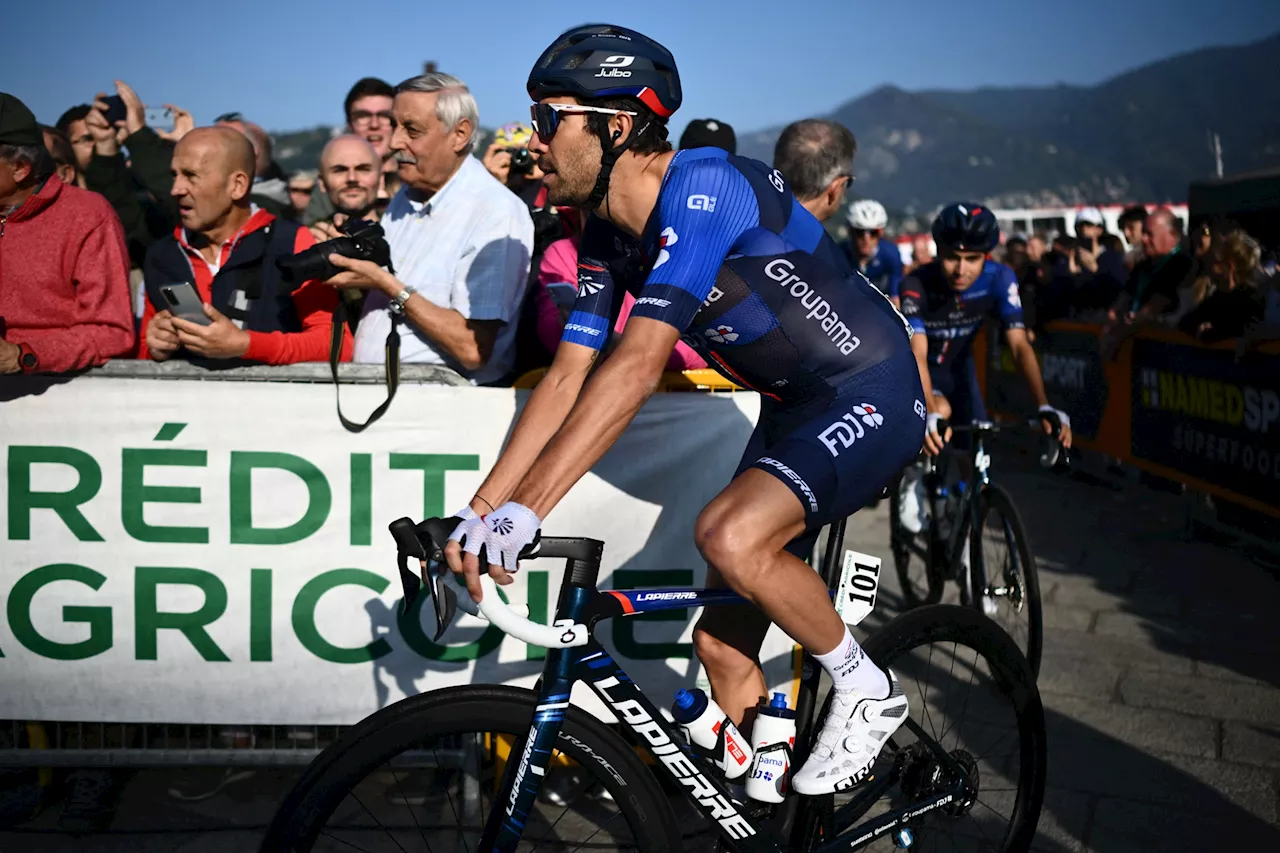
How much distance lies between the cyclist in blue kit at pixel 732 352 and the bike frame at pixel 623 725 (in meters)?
0.12

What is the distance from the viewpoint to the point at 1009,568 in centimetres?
511

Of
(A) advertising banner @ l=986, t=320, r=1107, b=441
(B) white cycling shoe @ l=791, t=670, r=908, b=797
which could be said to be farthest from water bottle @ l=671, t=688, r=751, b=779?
(A) advertising banner @ l=986, t=320, r=1107, b=441

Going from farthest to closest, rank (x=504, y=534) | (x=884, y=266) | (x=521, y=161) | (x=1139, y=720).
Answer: (x=884, y=266) < (x=521, y=161) < (x=1139, y=720) < (x=504, y=534)

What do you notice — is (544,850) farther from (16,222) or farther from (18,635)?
(16,222)

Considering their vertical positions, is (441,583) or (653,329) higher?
(653,329)

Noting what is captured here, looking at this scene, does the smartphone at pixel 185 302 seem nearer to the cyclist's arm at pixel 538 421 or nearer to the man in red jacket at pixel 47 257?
the man in red jacket at pixel 47 257

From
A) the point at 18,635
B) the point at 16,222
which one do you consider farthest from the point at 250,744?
the point at 16,222

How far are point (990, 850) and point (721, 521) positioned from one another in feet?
5.77

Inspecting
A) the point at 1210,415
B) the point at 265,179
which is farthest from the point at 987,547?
the point at 265,179

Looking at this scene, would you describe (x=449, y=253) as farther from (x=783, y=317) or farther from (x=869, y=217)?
(x=869, y=217)

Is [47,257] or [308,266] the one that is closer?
[308,266]

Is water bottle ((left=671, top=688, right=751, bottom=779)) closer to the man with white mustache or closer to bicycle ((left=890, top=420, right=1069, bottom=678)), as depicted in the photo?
the man with white mustache

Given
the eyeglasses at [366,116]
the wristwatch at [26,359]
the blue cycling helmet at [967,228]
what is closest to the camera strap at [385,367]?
the wristwatch at [26,359]

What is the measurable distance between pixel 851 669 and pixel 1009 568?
253 cm
